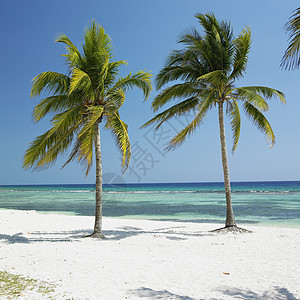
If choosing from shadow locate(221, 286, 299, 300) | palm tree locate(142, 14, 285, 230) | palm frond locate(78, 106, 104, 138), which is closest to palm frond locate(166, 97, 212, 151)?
palm tree locate(142, 14, 285, 230)

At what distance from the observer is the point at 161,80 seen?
40.9ft

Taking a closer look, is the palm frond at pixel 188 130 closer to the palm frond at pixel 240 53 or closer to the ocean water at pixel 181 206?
the palm frond at pixel 240 53

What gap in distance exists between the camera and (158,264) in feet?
22.0

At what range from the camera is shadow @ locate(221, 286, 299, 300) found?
4.72 m

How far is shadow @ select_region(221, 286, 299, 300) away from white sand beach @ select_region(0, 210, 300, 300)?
0.02 metres

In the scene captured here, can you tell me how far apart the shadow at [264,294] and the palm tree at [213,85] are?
6563mm

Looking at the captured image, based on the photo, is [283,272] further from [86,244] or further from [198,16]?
[198,16]

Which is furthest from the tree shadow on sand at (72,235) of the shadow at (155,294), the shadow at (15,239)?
the shadow at (155,294)

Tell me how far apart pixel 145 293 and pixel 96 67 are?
7.59 m

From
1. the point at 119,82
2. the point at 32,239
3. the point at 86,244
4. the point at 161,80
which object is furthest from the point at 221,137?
the point at 32,239

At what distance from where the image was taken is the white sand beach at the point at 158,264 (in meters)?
4.90

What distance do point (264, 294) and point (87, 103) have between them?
7910mm

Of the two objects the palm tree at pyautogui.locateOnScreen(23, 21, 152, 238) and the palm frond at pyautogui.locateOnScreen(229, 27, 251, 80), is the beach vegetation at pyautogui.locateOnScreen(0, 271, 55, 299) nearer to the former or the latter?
the palm tree at pyautogui.locateOnScreen(23, 21, 152, 238)

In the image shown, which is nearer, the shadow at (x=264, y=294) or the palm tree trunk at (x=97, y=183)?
the shadow at (x=264, y=294)
